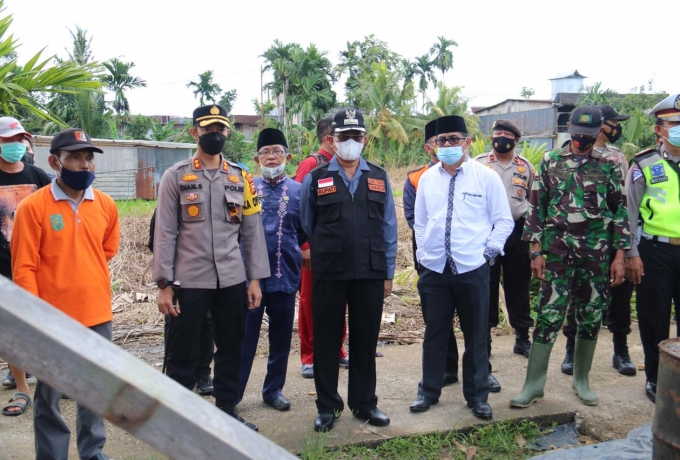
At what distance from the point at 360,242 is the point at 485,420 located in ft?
5.12

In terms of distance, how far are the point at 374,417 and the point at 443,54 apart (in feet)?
177

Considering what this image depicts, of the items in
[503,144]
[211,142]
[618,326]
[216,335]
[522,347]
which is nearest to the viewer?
[211,142]

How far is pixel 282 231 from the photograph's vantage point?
16.0 ft

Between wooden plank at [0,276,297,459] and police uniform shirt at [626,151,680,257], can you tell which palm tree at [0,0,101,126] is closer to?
wooden plank at [0,276,297,459]

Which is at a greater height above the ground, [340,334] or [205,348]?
[340,334]

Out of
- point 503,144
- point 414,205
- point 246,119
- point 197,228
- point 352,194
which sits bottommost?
point 197,228

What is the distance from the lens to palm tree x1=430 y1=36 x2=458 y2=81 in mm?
54406

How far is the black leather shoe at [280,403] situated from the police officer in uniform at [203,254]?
0.52m

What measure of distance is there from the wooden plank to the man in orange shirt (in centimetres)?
257

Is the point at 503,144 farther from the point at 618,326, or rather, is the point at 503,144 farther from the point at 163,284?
the point at 163,284

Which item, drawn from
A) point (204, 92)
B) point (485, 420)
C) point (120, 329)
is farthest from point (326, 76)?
point (485, 420)

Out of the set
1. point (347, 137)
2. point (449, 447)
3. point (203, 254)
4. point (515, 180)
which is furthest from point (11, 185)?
point (515, 180)

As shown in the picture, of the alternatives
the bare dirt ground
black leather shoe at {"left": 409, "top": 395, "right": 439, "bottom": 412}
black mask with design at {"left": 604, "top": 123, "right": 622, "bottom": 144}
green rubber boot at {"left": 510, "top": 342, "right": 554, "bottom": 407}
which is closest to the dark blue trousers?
the bare dirt ground

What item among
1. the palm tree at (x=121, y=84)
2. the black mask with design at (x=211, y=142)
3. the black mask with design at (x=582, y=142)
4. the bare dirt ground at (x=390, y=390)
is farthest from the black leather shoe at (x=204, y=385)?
the palm tree at (x=121, y=84)
